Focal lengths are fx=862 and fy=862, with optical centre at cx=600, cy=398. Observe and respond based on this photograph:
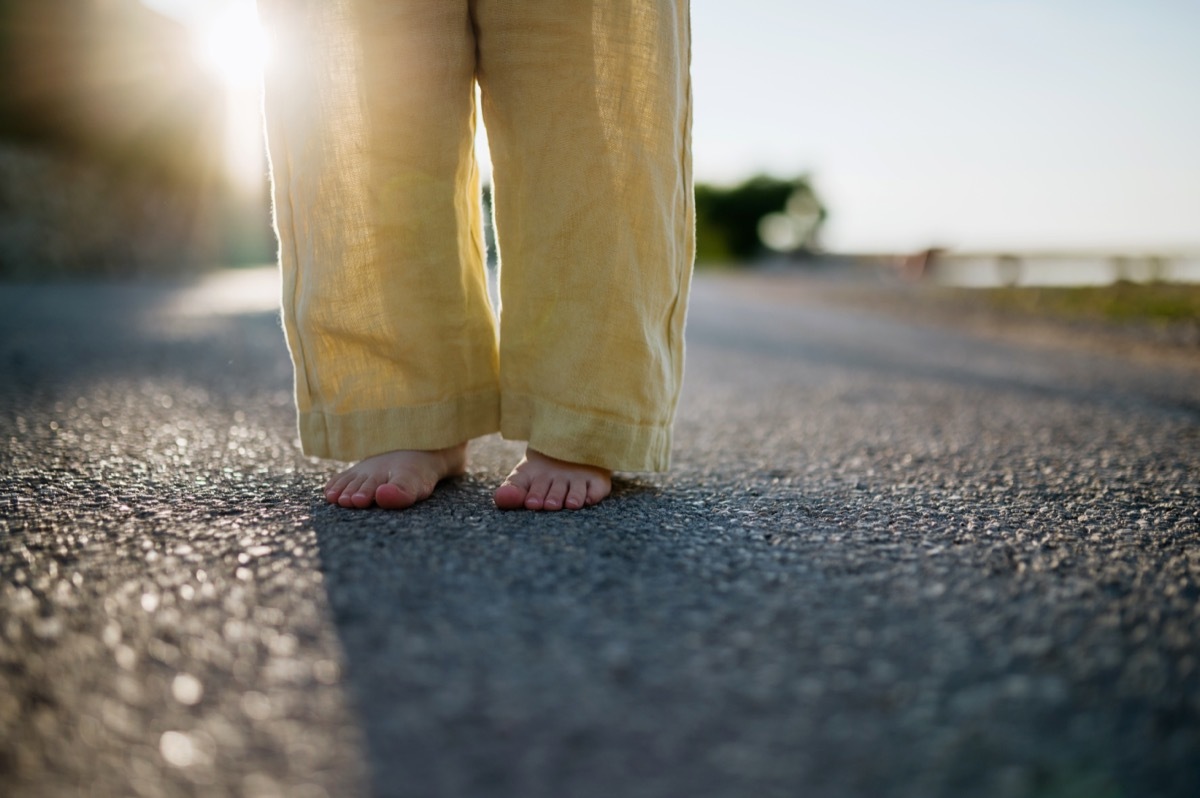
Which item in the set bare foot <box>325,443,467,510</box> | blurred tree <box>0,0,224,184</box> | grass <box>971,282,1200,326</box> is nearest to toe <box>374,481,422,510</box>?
bare foot <box>325,443,467,510</box>

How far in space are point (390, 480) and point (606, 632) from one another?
493 millimetres

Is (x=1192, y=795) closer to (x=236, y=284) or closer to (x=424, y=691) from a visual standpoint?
(x=424, y=691)

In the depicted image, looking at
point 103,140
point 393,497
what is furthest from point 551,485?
Result: point 103,140

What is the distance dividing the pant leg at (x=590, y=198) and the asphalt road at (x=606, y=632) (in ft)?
0.45

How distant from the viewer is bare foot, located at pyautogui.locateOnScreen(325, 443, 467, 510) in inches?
41.8

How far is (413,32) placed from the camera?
111cm

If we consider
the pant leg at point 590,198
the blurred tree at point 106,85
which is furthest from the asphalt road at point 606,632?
the blurred tree at point 106,85

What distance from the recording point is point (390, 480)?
110 cm

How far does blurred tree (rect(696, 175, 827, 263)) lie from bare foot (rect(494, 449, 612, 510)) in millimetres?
44904

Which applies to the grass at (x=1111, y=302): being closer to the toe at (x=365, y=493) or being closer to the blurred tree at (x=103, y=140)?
the toe at (x=365, y=493)

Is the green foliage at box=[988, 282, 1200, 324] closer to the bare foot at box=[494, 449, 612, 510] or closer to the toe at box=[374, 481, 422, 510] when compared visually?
the bare foot at box=[494, 449, 612, 510]

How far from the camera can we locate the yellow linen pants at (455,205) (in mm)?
1126

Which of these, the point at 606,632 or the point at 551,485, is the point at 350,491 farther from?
the point at 606,632

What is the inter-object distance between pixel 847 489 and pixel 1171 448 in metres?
0.82
